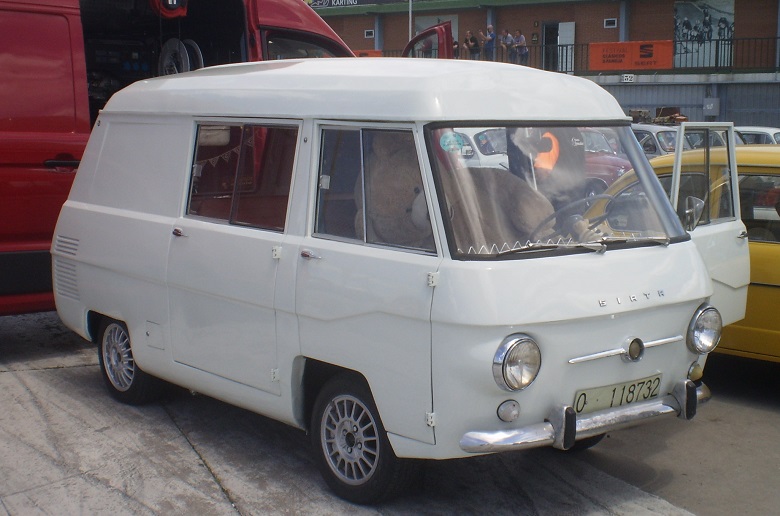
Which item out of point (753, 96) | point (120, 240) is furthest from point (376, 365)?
point (753, 96)

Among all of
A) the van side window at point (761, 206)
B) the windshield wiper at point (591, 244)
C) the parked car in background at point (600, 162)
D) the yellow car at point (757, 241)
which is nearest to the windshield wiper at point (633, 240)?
the windshield wiper at point (591, 244)

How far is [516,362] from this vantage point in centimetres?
451

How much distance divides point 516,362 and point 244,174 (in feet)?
6.44

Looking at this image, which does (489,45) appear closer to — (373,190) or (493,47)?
(493,47)

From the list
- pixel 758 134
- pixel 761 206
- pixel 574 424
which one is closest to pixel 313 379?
pixel 574 424

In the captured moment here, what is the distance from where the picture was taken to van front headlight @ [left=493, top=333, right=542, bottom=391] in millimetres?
4453

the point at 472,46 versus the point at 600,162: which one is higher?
the point at 472,46

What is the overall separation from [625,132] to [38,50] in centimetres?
466

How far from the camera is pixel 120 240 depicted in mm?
6500

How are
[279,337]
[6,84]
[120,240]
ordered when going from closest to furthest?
[279,337] < [120,240] < [6,84]

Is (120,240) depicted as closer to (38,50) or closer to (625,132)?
(38,50)

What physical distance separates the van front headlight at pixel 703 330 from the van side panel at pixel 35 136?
492 cm

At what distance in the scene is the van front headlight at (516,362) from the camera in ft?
Result: 14.6

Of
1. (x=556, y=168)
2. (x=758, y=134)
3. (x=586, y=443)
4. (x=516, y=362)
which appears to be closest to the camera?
(x=516, y=362)
